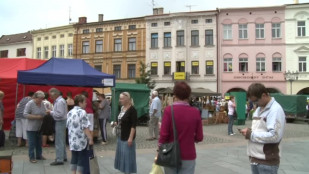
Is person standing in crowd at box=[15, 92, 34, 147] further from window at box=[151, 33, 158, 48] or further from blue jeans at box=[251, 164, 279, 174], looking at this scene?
window at box=[151, 33, 158, 48]

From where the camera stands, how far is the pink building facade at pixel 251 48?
114 ft

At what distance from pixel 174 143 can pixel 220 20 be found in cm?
3420

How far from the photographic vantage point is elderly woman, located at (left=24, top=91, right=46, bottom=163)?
7.92 metres

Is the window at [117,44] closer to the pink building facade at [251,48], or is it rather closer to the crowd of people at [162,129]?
the pink building facade at [251,48]

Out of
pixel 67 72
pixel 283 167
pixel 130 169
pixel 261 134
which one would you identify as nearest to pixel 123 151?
pixel 130 169

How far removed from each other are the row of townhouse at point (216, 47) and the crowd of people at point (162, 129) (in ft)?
86.1

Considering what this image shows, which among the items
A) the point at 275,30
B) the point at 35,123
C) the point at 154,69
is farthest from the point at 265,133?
the point at 154,69

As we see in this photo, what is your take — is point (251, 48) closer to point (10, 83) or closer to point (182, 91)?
point (10, 83)

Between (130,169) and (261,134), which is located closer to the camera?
(261,134)

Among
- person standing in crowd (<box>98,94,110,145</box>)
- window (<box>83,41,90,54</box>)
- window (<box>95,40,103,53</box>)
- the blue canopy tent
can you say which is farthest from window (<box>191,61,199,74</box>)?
person standing in crowd (<box>98,94,110,145</box>)

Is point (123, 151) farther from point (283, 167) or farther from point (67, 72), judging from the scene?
point (67, 72)

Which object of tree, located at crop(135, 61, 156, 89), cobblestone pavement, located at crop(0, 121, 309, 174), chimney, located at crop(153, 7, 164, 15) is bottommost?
cobblestone pavement, located at crop(0, 121, 309, 174)

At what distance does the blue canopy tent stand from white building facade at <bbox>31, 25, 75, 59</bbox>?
32.1 metres

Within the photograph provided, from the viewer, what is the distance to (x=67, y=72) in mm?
11000
